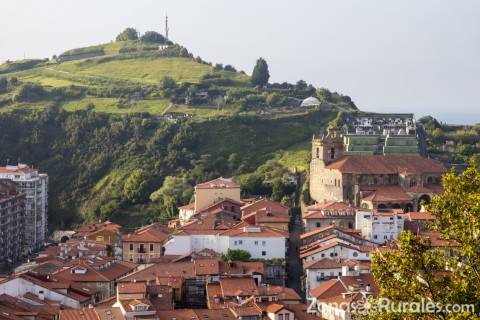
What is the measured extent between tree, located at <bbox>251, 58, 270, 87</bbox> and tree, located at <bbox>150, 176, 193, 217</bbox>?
32.9 m

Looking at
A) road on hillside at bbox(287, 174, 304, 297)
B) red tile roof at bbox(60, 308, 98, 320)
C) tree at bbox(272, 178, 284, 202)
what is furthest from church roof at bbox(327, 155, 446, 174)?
red tile roof at bbox(60, 308, 98, 320)

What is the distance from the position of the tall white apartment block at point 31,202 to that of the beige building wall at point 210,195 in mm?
15913

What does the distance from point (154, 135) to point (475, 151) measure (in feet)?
103

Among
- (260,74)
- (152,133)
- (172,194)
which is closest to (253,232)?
(172,194)

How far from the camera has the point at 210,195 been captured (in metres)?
65.8

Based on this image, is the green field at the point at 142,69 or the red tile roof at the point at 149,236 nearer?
the red tile roof at the point at 149,236

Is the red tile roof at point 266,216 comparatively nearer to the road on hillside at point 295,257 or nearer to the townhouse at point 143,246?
the road on hillside at point 295,257

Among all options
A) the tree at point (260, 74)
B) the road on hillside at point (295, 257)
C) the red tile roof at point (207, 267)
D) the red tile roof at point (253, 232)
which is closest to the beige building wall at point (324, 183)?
the road on hillside at point (295, 257)

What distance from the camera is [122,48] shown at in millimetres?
136000

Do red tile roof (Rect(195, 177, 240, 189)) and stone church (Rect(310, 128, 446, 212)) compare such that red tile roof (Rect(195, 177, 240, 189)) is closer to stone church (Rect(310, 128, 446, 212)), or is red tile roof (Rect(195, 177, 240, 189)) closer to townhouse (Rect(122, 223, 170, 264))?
stone church (Rect(310, 128, 446, 212))

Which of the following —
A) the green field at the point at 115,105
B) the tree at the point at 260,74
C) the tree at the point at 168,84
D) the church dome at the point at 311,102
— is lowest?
the green field at the point at 115,105

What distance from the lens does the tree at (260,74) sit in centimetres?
10962

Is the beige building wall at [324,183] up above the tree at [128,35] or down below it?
below

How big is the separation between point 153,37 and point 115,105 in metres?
41.6
